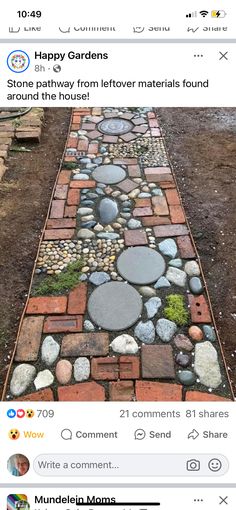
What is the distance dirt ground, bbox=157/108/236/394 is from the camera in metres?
3.09

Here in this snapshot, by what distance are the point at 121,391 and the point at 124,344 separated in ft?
1.07

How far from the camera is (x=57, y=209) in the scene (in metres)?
3.89

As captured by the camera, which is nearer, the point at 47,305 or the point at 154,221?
the point at 47,305

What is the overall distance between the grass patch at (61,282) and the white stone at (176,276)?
0.69m

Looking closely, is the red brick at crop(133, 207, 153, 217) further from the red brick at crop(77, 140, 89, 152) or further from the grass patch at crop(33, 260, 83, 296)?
the red brick at crop(77, 140, 89, 152)

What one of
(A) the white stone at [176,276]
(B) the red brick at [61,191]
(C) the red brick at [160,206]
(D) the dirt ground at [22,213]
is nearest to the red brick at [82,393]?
(D) the dirt ground at [22,213]

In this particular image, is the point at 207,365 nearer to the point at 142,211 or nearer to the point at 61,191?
the point at 142,211

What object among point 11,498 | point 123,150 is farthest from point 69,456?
point 123,150

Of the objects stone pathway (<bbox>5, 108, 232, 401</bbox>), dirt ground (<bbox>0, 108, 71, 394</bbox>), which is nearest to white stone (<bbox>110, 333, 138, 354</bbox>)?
stone pathway (<bbox>5, 108, 232, 401</bbox>)

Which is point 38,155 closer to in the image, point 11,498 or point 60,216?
point 60,216

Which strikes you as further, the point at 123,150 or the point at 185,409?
the point at 123,150

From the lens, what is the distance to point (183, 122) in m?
5.24

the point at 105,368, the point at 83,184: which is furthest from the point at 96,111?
the point at 105,368
